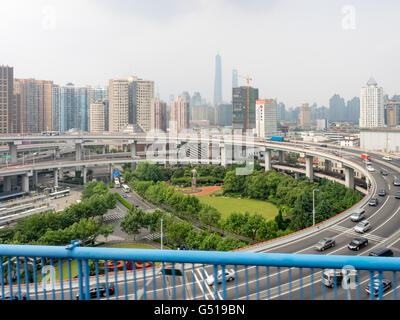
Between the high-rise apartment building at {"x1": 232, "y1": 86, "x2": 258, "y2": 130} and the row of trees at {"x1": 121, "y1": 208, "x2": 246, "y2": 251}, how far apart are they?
862 inches

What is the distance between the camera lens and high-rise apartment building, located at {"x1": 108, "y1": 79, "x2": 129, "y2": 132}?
906 inches

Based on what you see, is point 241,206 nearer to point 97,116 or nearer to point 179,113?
point 179,113

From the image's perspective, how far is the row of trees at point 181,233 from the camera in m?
5.14

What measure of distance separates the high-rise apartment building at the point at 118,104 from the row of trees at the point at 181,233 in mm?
17408

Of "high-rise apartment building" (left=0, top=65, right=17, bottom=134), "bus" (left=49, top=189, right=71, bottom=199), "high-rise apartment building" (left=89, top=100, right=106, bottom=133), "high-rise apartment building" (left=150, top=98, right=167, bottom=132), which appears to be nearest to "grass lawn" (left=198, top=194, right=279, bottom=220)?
"bus" (left=49, top=189, right=71, bottom=199)

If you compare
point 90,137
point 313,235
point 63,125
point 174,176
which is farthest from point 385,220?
point 63,125

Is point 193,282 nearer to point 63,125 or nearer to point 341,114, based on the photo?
point 63,125

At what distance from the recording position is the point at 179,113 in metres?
24.1

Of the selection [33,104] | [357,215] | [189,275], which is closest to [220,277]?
[189,275]

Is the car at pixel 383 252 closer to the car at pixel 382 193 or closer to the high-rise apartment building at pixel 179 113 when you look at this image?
the car at pixel 382 193

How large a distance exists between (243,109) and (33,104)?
15777mm

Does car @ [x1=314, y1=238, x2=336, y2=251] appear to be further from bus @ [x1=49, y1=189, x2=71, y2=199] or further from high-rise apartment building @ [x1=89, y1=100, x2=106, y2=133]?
high-rise apartment building @ [x1=89, y1=100, x2=106, y2=133]
